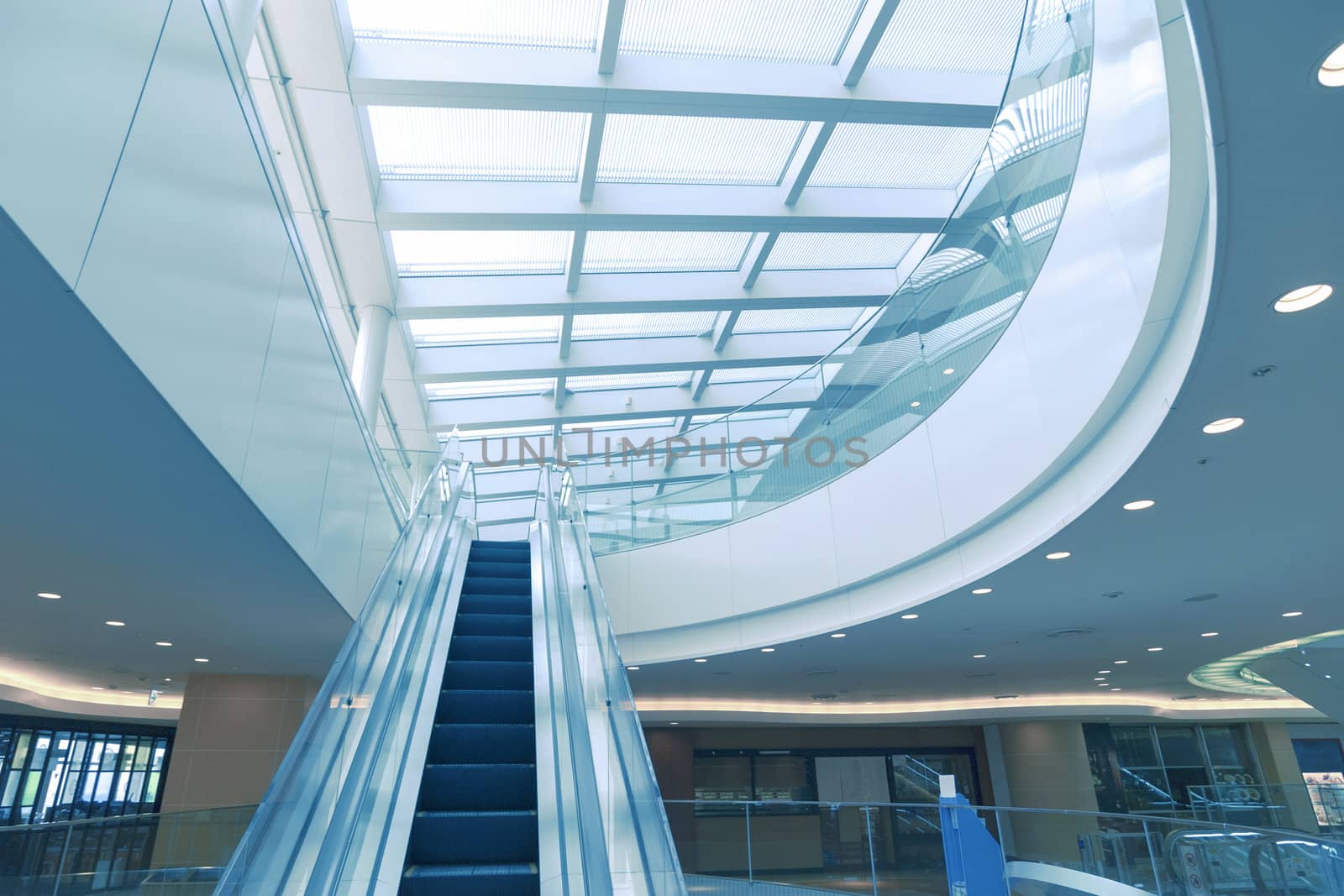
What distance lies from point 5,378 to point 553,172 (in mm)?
8330

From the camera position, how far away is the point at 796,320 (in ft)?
55.3

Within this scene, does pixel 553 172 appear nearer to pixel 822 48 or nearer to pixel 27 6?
pixel 822 48

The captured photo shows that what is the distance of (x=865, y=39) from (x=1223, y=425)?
242 inches

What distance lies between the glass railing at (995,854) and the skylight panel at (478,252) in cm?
822

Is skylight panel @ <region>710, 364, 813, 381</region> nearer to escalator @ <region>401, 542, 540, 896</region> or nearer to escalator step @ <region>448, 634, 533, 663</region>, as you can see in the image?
escalator @ <region>401, 542, 540, 896</region>

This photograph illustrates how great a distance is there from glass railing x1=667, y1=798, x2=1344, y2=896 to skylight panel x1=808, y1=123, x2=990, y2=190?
8.10 m

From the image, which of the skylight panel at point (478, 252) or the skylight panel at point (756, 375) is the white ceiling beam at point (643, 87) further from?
the skylight panel at point (756, 375)

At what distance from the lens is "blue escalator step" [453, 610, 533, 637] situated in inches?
302

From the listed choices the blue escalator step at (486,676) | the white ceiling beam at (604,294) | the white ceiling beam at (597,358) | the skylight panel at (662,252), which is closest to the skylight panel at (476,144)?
the skylight panel at (662,252)

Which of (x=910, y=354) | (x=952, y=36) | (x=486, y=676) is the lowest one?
(x=486, y=676)

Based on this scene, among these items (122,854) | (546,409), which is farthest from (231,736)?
(546,409)

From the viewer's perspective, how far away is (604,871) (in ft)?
12.5

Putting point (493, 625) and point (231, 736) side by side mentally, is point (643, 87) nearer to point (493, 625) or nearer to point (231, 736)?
point (493, 625)

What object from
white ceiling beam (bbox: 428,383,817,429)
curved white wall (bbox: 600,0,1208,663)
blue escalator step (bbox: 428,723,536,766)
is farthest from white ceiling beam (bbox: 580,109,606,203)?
white ceiling beam (bbox: 428,383,817,429)
